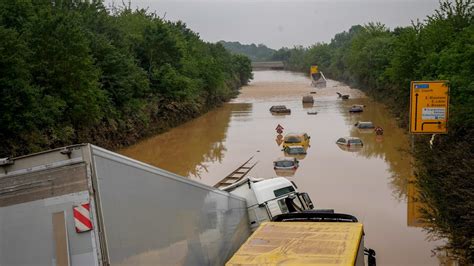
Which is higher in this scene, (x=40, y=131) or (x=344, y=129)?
(x=40, y=131)

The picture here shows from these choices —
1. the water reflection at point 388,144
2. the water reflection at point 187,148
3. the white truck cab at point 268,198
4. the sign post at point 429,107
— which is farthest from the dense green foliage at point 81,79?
the sign post at point 429,107

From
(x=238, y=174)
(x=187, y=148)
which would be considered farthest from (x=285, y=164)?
(x=187, y=148)

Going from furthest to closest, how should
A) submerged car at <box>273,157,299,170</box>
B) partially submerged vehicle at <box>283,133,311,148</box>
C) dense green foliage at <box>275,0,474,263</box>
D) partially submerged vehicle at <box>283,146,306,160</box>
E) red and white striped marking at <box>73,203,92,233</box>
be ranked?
partially submerged vehicle at <box>283,133,311,148</box> < partially submerged vehicle at <box>283,146,306,160</box> < submerged car at <box>273,157,299,170</box> < dense green foliage at <box>275,0,474,263</box> < red and white striped marking at <box>73,203,92,233</box>

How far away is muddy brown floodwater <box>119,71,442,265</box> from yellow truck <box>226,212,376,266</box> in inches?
316

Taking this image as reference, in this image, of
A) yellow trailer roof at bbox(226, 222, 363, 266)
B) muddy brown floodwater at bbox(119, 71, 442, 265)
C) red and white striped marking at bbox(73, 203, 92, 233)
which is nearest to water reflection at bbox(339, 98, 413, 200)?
muddy brown floodwater at bbox(119, 71, 442, 265)

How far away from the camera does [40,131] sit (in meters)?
25.9

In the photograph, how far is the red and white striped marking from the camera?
17.3 feet

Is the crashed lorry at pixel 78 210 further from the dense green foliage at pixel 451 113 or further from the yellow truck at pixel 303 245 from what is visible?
the dense green foliage at pixel 451 113

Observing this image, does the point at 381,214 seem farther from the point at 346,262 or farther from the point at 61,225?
the point at 61,225

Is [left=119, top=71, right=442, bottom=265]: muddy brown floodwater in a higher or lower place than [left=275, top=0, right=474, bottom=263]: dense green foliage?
lower

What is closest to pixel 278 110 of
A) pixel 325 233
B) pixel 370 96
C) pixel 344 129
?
pixel 344 129

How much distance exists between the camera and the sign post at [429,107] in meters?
23.3

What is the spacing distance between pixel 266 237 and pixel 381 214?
14189mm

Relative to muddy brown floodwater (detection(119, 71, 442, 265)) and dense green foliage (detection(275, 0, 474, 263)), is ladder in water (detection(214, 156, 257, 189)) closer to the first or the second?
muddy brown floodwater (detection(119, 71, 442, 265))
